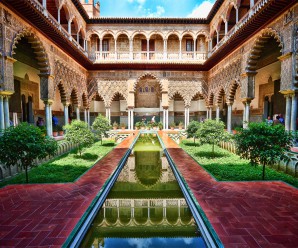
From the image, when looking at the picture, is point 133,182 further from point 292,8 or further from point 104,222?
point 292,8

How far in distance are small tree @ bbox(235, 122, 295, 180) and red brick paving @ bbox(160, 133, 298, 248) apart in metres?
0.76

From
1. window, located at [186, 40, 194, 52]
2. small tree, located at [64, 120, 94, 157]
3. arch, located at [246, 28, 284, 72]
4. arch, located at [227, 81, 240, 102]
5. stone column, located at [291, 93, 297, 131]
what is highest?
window, located at [186, 40, 194, 52]

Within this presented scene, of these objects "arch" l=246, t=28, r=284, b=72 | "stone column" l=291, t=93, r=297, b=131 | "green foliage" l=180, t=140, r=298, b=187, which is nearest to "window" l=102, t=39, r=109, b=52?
"arch" l=246, t=28, r=284, b=72

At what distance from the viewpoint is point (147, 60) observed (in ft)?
60.5

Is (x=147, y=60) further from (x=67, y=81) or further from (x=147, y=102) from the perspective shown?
(x=67, y=81)

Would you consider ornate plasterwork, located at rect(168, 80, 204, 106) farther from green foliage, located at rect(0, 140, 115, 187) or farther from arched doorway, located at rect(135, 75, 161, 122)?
green foliage, located at rect(0, 140, 115, 187)

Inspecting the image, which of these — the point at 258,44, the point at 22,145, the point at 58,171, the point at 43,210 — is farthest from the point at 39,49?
the point at 258,44

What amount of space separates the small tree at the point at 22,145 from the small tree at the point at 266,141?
5.55 meters

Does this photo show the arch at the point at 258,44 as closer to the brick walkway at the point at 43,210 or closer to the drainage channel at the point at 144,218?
the drainage channel at the point at 144,218

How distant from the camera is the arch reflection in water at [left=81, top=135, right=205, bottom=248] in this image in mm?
2988

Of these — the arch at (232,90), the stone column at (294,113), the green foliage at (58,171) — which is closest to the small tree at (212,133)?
the stone column at (294,113)

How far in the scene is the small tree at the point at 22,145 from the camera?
4777 millimetres

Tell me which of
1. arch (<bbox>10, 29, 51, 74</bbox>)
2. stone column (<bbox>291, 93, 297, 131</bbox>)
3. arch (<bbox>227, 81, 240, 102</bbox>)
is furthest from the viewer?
arch (<bbox>227, 81, 240, 102</bbox>)

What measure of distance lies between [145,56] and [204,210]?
18526mm
